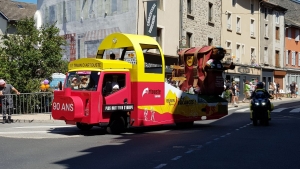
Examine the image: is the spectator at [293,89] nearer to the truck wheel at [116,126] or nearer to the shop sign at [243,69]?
the shop sign at [243,69]

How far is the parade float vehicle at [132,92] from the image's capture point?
13273 mm

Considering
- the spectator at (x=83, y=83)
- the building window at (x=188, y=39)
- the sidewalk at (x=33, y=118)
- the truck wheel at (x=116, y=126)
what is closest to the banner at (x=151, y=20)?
the building window at (x=188, y=39)

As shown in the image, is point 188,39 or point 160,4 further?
point 188,39

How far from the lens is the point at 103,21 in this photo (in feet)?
99.8

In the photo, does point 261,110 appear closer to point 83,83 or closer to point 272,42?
point 83,83

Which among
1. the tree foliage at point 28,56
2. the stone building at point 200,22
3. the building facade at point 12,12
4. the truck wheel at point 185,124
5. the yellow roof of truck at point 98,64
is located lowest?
the truck wheel at point 185,124

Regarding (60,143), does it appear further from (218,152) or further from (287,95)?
(287,95)

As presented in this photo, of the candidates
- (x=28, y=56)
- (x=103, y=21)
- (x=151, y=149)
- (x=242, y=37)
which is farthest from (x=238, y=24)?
(x=151, y=149)

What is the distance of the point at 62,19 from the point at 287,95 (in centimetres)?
2599

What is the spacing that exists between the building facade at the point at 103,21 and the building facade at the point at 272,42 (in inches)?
756

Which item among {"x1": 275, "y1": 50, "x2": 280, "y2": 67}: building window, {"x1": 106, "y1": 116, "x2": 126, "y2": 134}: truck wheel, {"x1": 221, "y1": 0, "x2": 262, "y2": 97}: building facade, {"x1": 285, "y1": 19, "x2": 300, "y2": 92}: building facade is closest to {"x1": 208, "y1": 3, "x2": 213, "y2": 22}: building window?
{"x1": 221, "y1": 0, "x2": 262, "y2": 97}: building facade

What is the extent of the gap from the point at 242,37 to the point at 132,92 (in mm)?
31639

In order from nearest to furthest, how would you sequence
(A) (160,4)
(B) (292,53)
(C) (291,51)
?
(A) (160,4) < (C) (291,51) < (B) (292,53)

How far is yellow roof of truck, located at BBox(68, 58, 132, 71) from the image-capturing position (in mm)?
13430
